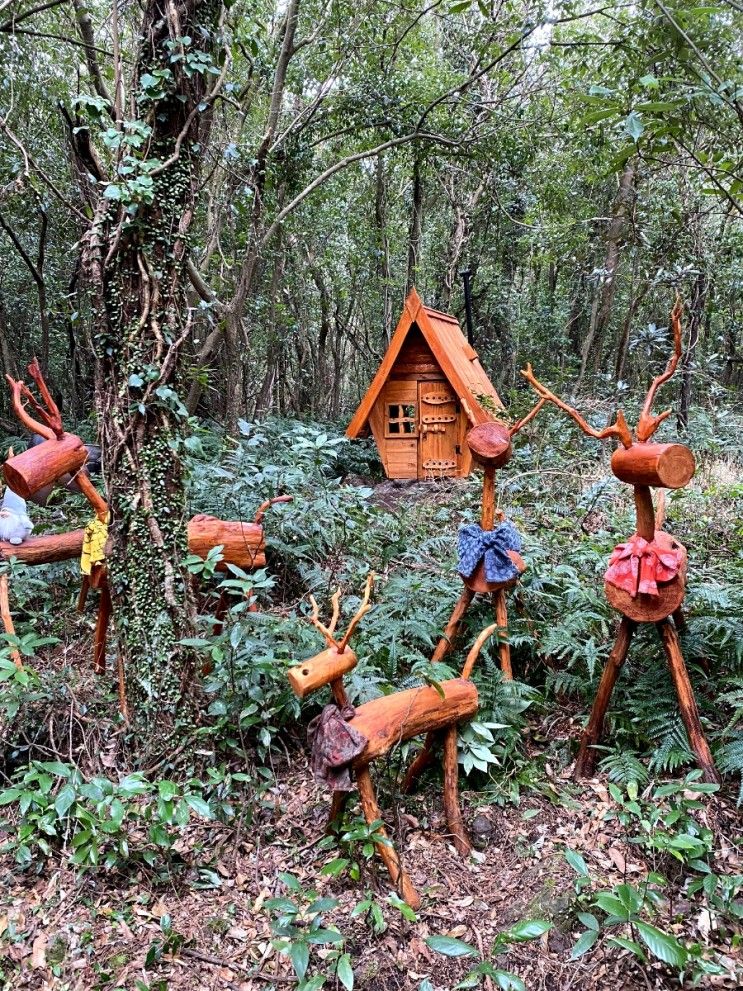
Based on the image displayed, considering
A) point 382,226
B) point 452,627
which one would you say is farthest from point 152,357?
point 382,226

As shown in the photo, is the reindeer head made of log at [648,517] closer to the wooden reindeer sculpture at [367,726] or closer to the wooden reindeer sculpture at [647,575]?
the wooden reindeer sculpture at [647,575]

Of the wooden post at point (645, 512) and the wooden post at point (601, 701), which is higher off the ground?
the wooden post at point (645, 512)

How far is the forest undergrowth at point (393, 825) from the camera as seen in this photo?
2.17 meters

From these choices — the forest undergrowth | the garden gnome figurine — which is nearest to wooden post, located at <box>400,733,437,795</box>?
the forest undergrowth

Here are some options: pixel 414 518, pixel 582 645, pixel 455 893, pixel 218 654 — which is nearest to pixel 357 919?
pixel 455 893

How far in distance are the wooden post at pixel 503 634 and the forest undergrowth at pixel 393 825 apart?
3.7 inches

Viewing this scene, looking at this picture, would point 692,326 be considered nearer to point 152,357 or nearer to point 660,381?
point 660,381

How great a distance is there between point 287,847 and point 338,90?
9.23 meters

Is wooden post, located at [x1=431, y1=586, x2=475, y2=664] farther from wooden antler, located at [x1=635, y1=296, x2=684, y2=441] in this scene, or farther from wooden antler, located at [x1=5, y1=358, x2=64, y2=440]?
wooden antler, located at [x1=5, y1=358, x2=64, y2=440]

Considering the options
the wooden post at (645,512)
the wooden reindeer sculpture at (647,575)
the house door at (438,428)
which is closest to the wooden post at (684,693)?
the wooden reindeer sculpture at (647,575)

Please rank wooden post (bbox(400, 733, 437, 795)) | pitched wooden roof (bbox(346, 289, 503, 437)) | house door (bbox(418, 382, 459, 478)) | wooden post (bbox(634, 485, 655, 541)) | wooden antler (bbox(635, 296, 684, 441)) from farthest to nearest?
house door (bbox(418, 382, 459, 478)) < pitched wooden roof (bbox(346, 289, 503, 437)) < wooden post (bbox(400, 733, 437, 795)) < wooden post (bbox(634, 485, 655, 541)) < wooden antler (bbox(635, 296, 684, 441))

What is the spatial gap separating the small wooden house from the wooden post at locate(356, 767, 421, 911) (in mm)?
6013

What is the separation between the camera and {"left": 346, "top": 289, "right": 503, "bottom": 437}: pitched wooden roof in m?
7.67

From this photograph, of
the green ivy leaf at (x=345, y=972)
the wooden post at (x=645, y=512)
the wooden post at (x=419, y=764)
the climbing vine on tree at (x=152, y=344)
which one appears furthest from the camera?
the climbing vine on tree at (x=152, y=344)
